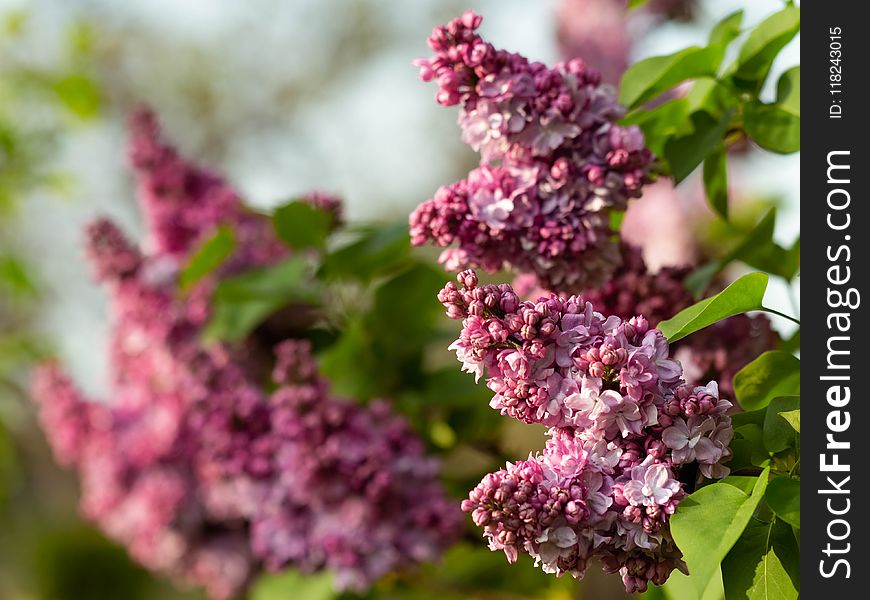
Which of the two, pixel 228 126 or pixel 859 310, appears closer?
pixel 859 310

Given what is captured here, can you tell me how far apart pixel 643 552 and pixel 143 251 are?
1003 millimetres

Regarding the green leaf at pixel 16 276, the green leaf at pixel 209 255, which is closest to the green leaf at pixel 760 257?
the green leaf at pixel 209 255

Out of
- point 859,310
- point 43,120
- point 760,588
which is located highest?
point 43,120

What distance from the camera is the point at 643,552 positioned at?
50 centimetres

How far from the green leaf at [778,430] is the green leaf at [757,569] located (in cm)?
4

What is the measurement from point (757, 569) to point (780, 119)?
13.9 inches

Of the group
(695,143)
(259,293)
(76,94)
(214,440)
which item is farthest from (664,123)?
(76,94)

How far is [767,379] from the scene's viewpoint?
619 mm

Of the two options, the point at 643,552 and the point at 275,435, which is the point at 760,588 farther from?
the point at 275,435

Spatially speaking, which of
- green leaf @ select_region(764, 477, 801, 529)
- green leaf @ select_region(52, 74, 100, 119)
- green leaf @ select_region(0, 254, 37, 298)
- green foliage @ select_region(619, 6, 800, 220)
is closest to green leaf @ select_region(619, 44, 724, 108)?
green foliage @ select_region(619, 6, 800, 220)

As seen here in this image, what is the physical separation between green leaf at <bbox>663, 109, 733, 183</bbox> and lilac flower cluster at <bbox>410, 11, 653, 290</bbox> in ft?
0.08

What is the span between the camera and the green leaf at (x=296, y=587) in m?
1.04

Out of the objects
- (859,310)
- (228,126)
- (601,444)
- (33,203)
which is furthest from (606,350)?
(228,126)

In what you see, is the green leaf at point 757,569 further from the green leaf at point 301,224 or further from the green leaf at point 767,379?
the green leaf at point 301,224
